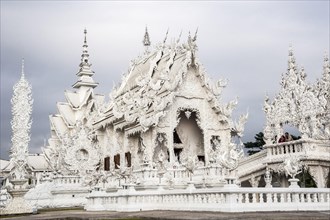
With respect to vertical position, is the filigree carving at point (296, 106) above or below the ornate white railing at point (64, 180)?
above

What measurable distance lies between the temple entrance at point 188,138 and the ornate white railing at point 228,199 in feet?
25.4

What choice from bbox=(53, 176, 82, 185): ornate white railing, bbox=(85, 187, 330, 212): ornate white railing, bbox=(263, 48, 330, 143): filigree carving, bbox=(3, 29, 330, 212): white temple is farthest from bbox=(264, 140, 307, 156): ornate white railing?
bbox=(53, 176, 82, 185): ornate white railing

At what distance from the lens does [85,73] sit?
143 ft

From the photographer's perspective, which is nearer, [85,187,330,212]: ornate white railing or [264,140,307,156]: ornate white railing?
[85,187,330,212]: ornate white railing

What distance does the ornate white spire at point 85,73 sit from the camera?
42281 mm

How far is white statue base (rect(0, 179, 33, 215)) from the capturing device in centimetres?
1723

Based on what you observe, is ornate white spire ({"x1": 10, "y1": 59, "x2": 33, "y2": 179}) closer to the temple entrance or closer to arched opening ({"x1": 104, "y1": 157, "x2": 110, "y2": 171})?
arched opening ({"x1": 104, "y1": 157, "x2": 110, "y2": 171})

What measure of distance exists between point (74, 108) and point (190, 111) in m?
19.5

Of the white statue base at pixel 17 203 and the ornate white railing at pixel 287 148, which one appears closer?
the white statue base at pixel 17 203

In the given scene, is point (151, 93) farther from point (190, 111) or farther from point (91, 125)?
point (91, 125)

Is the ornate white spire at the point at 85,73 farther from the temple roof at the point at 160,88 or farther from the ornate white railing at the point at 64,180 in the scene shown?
the ornate white railing at the point at 64,180

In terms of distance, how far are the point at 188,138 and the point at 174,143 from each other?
84 centimetres

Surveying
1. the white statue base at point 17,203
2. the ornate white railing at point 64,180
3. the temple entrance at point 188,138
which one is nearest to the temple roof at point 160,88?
the temple entrance at point 188,138

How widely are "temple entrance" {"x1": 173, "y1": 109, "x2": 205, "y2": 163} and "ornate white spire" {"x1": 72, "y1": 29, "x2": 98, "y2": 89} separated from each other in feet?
63.2
